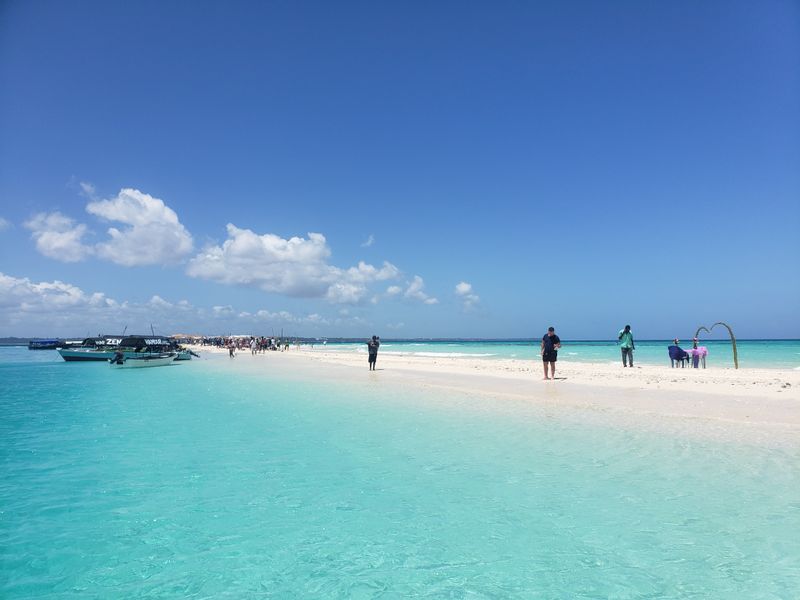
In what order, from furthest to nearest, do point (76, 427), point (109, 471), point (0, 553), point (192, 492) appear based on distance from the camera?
1. point (76, 427)
2. point (109, 471)
3. point (192, 492)
4. point (0, 553)

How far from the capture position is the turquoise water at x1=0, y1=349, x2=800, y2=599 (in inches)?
168

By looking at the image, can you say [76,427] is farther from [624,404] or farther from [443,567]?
[624,404]

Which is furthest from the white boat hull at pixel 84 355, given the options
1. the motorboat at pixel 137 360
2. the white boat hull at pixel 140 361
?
the motorboat at pixel 137 360

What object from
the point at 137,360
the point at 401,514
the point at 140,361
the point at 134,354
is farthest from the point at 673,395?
the point at 134,354

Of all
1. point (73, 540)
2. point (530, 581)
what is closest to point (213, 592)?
point (73, 540)

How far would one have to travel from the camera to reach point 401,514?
19.1 feet

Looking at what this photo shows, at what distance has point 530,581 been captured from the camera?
4.19 metres

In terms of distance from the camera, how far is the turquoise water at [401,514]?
426cm

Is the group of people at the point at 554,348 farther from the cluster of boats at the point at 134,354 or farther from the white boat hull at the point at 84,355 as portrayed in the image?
the white boat hull at the point at 84,355

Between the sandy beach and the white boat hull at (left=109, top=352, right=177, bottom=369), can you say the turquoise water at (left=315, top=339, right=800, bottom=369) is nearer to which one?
the sandy beach

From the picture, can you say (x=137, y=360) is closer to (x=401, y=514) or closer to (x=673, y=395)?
(x=673, y=395)

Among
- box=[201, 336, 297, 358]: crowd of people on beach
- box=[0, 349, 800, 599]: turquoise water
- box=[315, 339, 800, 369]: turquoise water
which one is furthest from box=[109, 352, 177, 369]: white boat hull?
box=[0, 349, 800, 599]: turquoise water

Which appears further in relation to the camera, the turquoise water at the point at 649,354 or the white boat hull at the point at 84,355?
the white boat hull at the point at 84,355

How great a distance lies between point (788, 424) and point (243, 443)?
1191 centimetres
